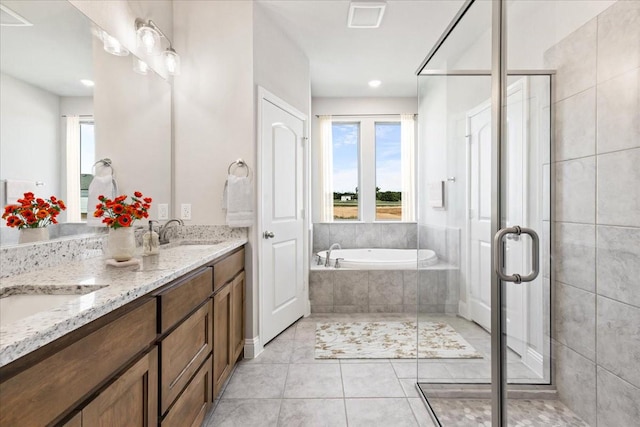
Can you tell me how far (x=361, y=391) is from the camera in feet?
6.91

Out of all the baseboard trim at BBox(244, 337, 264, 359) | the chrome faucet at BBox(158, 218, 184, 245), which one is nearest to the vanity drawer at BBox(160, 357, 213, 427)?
the baseboard trim at BBox(244, 337, 264, 359)

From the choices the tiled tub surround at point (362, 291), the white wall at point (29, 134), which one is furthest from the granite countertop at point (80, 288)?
the tiled tub surround at point (362, 291)

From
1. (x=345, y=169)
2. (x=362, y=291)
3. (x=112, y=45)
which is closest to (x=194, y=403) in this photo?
(x=112, y=45)

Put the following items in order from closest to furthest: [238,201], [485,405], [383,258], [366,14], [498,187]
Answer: [498,187], [485,405], [238,201], [366,14], [383,258]

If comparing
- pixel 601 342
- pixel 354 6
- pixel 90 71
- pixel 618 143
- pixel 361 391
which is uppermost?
pixel 354 6

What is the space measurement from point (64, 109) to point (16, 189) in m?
0.45

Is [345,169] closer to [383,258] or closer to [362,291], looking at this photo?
[383,258]

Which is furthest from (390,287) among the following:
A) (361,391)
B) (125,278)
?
(125,278)

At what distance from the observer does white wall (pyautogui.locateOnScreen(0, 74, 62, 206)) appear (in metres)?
1.23

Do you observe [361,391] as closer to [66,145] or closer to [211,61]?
[66,145]

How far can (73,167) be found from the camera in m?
1.55

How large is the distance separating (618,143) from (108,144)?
2.14 metres

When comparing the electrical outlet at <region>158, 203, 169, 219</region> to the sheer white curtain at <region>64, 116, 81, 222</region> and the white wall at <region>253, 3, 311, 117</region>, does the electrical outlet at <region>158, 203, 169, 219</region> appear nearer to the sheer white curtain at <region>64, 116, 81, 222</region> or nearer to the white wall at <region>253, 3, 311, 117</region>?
the sheer white curtain at <region>64, 116, 81, 222</region>

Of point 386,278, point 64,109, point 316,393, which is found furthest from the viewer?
Answer: point 386,278
